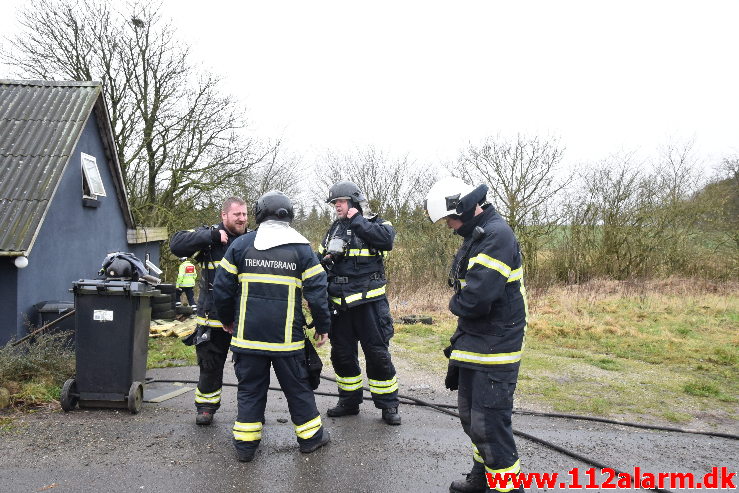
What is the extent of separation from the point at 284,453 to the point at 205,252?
79.8 inches

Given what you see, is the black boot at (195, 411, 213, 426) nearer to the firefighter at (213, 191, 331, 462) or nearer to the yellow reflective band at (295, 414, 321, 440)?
the firefighter at (213, 191, 331, 462)

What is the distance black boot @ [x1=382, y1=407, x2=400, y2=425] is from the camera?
4977 mm

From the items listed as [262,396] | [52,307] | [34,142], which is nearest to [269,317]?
[262,396]

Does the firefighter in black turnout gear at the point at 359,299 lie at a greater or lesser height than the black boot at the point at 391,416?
greater

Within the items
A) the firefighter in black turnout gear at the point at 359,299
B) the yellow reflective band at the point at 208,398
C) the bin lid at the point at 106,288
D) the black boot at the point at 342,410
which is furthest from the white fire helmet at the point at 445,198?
the bin lid at the point at 106,288

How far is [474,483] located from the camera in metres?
3.65

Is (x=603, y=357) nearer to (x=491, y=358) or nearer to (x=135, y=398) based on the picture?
(x=491, y=358)

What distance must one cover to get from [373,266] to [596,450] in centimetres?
243

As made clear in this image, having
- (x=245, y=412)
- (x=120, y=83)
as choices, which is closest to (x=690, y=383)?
(x=245, y=412)

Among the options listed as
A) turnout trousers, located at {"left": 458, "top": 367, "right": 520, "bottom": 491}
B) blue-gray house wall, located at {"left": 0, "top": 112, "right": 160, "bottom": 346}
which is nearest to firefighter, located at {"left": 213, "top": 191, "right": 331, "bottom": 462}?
turnout trousers, located at {"left": 458, "top": 367, "right": 520, "bottom": 491}

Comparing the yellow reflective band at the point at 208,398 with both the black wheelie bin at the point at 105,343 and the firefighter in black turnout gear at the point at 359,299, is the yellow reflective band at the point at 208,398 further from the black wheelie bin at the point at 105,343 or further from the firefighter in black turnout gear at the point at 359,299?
the firefighter in black turnout gear at the point at 359,299

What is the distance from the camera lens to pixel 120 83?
18562 millimetres

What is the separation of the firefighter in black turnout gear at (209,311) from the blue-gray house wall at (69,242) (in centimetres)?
368

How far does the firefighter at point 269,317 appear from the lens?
4.13 meters
